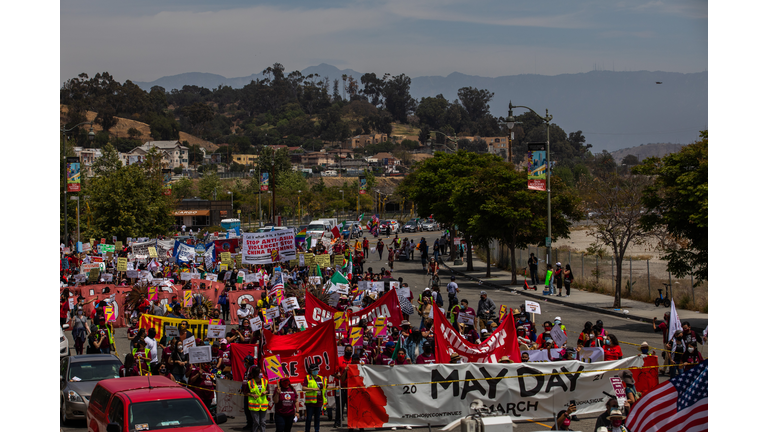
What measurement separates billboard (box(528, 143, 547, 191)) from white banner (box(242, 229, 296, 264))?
1106cm

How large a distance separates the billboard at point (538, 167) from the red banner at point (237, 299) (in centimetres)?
1320

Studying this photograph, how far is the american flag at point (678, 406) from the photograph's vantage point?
827 centimetres

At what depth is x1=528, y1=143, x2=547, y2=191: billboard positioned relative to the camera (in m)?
29.5

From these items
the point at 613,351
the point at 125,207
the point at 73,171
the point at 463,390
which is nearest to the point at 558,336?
the point at 613,351

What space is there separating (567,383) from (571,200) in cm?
2307

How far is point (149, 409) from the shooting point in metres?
9.48

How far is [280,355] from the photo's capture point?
1247cm

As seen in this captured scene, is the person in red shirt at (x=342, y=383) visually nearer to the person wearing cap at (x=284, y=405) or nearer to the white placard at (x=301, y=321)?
the person wearing cap at (x=284, y=405)

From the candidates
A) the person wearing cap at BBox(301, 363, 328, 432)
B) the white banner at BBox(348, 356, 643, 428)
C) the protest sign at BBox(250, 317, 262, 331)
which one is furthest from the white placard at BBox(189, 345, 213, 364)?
the white banner at BBox(348, 356, 643, 428)

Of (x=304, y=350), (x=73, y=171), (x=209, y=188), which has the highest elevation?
(x=209, y=188)

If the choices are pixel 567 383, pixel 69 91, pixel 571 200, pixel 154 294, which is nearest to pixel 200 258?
pixel 154 294

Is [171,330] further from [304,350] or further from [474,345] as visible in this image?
[474,345]

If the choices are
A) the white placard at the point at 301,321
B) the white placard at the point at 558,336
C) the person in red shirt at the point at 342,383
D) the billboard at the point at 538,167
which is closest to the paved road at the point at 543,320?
the person in red shirt at the point at 342,383

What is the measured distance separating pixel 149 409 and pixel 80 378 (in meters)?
4.51
